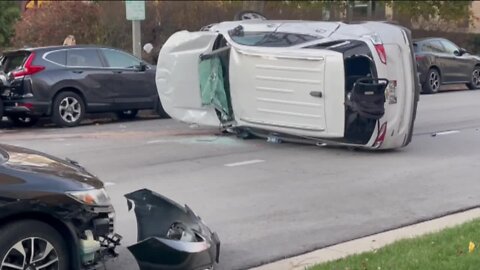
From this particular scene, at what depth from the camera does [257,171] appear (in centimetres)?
1108

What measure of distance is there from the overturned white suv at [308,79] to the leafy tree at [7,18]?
1641 cm

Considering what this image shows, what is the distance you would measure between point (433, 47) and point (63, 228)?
65.9ft

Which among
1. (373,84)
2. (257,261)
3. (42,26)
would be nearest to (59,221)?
(257,261)

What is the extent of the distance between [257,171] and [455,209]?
314cm

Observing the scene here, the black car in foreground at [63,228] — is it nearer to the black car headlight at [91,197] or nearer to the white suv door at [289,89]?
the black car headlight at [91,197]

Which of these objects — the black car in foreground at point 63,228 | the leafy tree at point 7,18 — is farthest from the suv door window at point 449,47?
the black car in foreground at point 63,228

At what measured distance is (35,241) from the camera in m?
5.64

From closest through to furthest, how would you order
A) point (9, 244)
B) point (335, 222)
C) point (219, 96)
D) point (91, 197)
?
1. point (9, 244)
2. point (91, 197)
3. point (335, 222)
4. point (219, 96)

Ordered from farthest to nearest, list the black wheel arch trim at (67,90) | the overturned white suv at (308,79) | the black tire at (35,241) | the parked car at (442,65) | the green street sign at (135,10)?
the parked car at (442,65)
the green street sign at (135,10)
the black wheel arch trim at (67,90)
the overturned white suv at (308,79)
the black tire at (35,241)

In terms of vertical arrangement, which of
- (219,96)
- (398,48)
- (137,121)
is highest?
(398,48)

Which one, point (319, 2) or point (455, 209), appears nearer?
point (455, 209)

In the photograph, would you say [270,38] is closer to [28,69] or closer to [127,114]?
[28,69]

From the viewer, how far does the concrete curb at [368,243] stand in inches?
266

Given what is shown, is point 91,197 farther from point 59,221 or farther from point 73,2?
point 73,2
